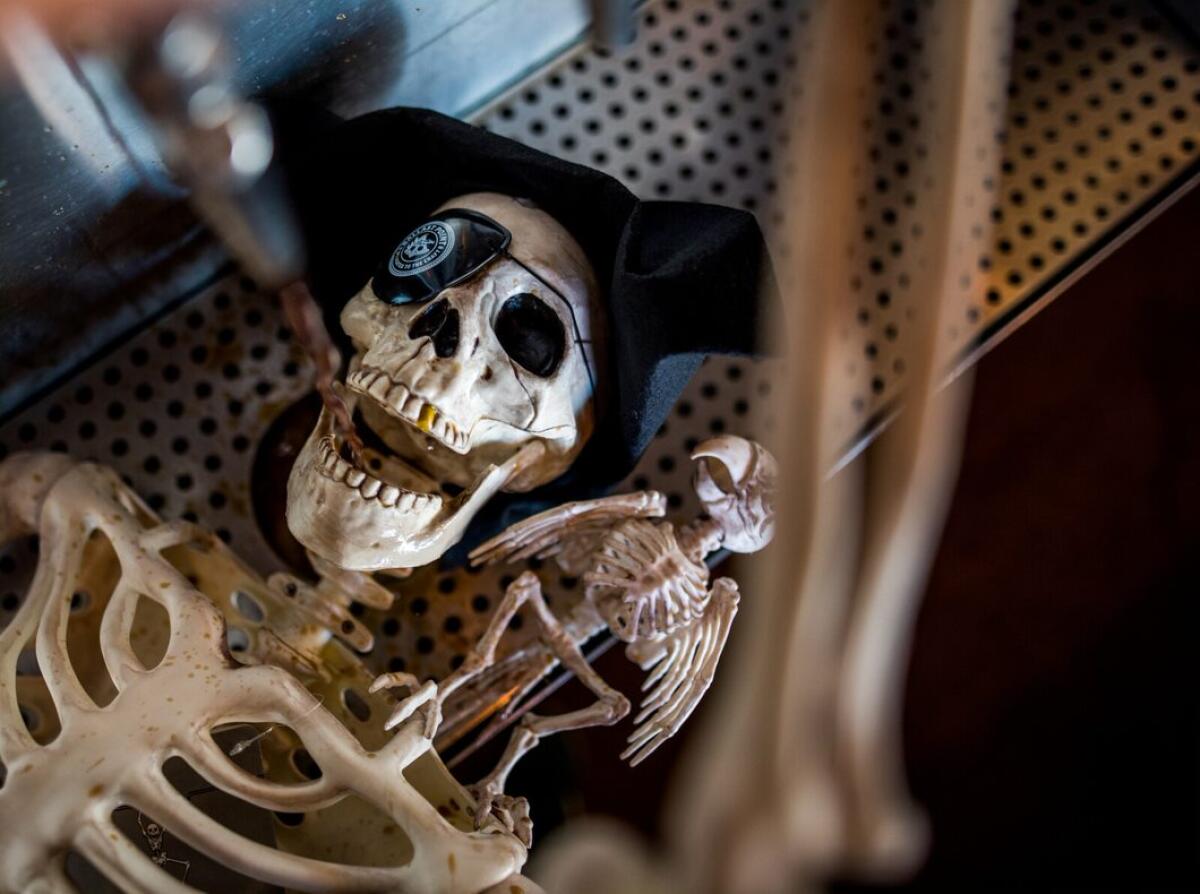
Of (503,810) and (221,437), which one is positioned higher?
(221,437)

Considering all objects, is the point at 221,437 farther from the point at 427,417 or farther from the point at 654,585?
the point at 654,585

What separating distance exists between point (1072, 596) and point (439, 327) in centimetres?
74

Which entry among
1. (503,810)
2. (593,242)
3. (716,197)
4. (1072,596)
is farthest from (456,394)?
(1072,596)

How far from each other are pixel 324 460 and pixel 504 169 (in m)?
0.25

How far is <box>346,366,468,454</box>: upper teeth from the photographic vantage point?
74 centimetres

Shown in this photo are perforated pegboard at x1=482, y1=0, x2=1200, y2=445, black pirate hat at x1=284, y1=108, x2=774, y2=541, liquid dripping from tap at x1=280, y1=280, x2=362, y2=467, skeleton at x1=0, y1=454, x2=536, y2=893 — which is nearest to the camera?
skeleton at x1=0, y1=454, x2=536, y2=893

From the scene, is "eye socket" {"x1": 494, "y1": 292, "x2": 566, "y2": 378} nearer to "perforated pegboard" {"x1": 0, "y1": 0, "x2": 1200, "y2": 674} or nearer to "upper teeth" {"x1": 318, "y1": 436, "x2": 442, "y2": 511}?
"upper teeth" {"x1": 318, "y1": 436, "x2": 442, "y2": 511}

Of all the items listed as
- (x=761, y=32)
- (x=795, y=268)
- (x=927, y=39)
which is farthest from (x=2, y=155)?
(x=927, y=39)

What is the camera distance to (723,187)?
1081mm

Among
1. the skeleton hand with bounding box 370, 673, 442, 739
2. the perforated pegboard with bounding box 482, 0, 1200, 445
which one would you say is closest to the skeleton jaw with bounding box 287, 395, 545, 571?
the skeleton hand with bounding box 370, 673, 442, 739

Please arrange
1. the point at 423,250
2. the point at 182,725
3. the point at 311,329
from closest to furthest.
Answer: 1. the point at 182,725
2. the point at 423,250
3. the point at 311,329

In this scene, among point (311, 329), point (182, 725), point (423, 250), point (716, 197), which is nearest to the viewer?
point (182, 725)

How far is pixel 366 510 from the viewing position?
75 centimetres

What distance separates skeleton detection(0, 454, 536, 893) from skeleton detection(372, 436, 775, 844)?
0.10m
